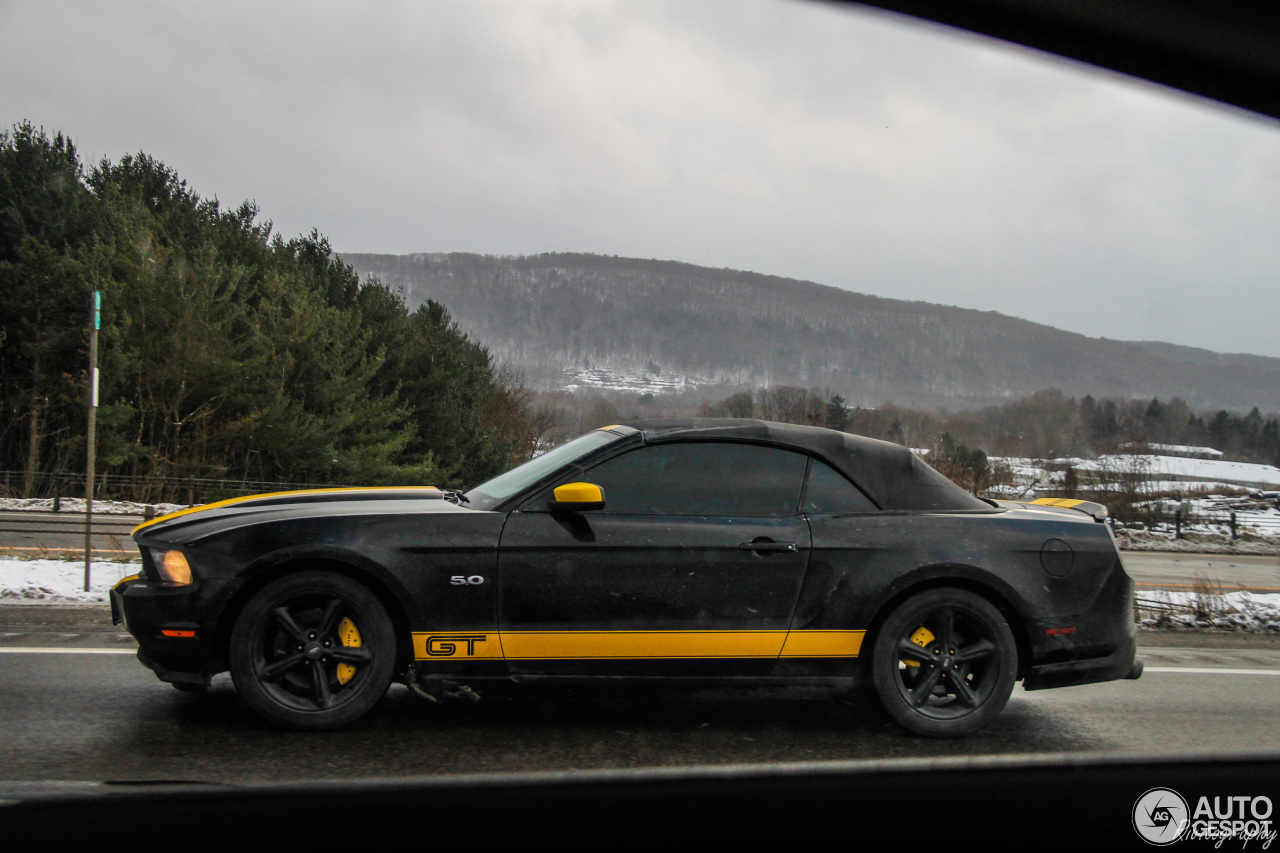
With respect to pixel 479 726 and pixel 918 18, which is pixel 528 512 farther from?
pixel 918 18

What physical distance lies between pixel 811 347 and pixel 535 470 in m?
102

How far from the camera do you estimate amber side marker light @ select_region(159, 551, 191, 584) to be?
3969 mm

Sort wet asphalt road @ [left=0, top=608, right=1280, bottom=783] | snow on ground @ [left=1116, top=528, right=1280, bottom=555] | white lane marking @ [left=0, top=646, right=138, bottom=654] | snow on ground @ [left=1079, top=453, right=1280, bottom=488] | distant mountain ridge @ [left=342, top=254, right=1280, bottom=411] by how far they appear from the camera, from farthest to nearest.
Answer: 1. distant mountain ridge @ [left=342, top=254, right=1280, bottom=411]
2. snow on ground @ [left=1079, top=453, right=1280, bottom=488]
3. snow on ground @ [left=1116, top=528, right=1280, bottom=555]
4. white lane marking @ [left=0, top=646, right=138, bottom=654]
5. wet asphalt road @ [left=0, top=608, right=1280, bottom=783]

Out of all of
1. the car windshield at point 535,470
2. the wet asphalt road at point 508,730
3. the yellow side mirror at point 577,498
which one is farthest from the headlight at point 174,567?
the yellow side mirror at point 577,498

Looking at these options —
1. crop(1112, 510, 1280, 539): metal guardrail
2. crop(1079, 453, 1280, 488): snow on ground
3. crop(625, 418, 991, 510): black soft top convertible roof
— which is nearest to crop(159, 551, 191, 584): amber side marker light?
crop(625, 418, 991, 510): black soft top convertible roof

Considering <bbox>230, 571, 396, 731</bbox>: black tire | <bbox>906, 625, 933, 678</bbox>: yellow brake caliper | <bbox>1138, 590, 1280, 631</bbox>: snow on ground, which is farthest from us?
<bbox>1138, 590, 1280, 631</bbox>: snow on ground

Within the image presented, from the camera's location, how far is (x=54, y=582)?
7.62 m

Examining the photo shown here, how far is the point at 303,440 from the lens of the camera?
117 feet

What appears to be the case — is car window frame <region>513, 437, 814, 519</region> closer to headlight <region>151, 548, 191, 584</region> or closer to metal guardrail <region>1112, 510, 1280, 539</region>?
headlight <region>151, 548, 191, 584</region>

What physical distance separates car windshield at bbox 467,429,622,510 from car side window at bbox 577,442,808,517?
202 mm

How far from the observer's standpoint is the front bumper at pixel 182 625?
3.93 metres

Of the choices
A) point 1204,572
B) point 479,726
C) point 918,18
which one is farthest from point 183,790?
point 1204,572

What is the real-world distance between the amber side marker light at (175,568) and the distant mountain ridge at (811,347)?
22.5 meters

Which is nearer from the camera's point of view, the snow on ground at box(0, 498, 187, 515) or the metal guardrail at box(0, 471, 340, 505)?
the snow on ground at box(0, 498, 187, 515)
